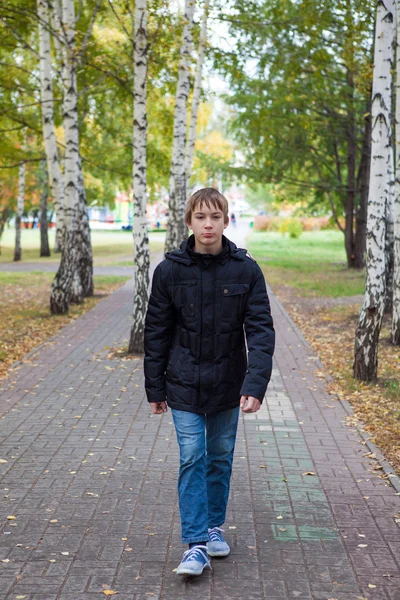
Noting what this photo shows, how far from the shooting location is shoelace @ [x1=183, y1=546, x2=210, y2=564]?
172 inches

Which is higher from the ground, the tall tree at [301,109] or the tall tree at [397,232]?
the tall tree at [301,109]

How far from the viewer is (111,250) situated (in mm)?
44688

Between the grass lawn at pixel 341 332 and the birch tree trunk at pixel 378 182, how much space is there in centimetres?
67

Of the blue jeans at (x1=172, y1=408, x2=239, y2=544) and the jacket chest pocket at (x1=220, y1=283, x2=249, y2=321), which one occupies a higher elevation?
the jacket chest pocket at (x1=220, y1=283, x2=249, y2=321)

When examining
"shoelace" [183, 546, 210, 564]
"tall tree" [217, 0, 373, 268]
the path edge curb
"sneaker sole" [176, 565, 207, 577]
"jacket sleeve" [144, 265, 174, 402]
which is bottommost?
the path edge curb

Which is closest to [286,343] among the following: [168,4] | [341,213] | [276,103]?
[168,4]

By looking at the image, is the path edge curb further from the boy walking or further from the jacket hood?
the jacket hood

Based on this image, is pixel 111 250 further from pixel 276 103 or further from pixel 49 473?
pixel 49 473

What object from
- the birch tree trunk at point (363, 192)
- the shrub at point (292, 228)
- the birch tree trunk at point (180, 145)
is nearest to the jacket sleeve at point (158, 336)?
the birch tree trunk at point (180, 145)

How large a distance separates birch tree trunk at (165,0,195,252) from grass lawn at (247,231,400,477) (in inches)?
126

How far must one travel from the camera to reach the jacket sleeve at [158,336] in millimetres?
4496

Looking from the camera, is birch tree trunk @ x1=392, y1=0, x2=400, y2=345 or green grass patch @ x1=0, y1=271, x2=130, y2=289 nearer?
birch tree trunk @ x1=392, y1=0, x2=400, y2=345

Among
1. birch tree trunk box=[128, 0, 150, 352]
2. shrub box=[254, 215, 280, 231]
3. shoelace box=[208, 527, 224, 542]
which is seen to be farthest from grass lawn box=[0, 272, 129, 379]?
shrub box=[254, 215, 280, 231]

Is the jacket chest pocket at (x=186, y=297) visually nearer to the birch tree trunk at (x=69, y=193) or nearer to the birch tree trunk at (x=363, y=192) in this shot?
the birch tree trunk at (x=69, y=193)
